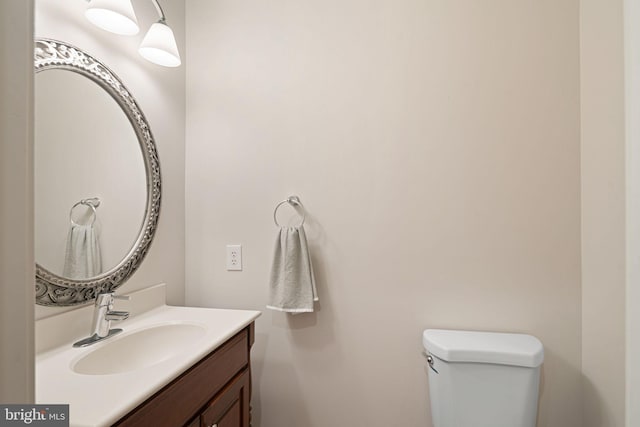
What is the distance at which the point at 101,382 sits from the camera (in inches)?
28.8

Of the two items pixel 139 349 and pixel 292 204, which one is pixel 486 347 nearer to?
pixel 292 204

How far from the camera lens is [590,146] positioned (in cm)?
117

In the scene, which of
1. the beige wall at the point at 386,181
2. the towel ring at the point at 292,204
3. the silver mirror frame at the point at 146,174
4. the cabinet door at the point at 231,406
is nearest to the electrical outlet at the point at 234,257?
the beige wall at the point at 386,181

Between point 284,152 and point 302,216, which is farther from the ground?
point 284,152

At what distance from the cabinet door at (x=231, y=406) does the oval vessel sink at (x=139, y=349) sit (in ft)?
0.67

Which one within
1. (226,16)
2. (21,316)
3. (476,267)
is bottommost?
(476,267)

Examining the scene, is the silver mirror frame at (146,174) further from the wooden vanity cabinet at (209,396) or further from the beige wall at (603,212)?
the beige wall at (603,212)

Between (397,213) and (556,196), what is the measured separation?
A: 0.63 m

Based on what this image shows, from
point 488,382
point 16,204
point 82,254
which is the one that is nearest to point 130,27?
point 82,254

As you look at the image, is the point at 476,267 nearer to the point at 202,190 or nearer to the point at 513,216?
the point at 513,216

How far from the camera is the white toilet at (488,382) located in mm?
1091

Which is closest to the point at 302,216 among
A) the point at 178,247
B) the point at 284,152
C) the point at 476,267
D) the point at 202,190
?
the point at 284,152

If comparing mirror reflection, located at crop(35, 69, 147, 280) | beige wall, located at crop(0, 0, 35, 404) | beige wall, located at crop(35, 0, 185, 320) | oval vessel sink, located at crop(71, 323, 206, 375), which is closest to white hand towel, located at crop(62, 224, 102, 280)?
mirror reflection, located at crop(35, 69, 147, 280)

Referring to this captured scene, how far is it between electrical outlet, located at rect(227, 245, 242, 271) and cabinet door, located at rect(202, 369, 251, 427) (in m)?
0.48
